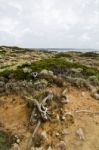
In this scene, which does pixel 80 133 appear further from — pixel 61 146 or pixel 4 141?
pixel 4 141

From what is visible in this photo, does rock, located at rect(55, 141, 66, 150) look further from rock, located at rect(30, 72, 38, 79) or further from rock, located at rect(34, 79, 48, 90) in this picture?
rock, located at rect(30, 72, 38, 79)

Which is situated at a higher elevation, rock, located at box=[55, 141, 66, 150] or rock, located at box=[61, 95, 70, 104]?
rock, located at box=[61, 95, 70, 104]

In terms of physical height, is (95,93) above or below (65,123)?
above

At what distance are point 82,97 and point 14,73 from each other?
393cm

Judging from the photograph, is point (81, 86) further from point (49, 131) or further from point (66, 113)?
point (49, 131)

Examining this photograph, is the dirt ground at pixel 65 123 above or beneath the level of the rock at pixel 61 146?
above

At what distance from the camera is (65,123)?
41.9 feet

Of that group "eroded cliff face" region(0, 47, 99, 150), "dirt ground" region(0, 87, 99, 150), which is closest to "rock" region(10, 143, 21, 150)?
"eroded cliff face" region(0, 47, 99, 150)

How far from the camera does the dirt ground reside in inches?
464

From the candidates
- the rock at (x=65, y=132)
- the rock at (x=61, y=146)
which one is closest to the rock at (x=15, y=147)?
the rock at (x=61, y=146)

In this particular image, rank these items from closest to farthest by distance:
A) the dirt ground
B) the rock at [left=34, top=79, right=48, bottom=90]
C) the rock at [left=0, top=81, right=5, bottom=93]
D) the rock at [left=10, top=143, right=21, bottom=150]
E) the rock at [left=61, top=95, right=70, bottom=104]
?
1. the rock at [left=10, top=143, right=21, bottom=150]
2. the dirt ground
3. the rock at [left=61, top=95, right=70, bottom=104]
4. the rock at [left=34, top=79, right=48, bottom=90]
5. the rock at [left=0, top=81, right=5, bottom=93]

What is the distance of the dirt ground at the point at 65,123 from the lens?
1180 cm

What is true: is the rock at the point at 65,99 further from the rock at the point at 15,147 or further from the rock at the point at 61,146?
the rock at the point at 15,147

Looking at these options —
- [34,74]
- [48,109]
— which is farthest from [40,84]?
[48,109]
